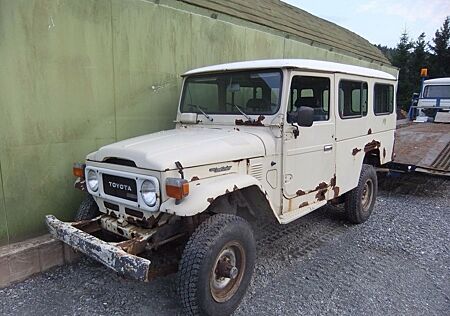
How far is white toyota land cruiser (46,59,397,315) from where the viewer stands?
9.03 feet

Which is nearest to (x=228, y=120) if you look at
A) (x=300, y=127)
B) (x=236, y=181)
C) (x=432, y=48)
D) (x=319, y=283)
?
(x=300, y=127)

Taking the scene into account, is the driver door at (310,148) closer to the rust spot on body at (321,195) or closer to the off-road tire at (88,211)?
the rust spot on body at (321,195)

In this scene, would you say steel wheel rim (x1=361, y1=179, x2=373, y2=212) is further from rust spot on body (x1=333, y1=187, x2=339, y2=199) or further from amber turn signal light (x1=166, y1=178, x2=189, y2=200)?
amber turn signal light (x1=166, y1=178, x2=189, y2=200)

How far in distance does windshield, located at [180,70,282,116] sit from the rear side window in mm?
2257

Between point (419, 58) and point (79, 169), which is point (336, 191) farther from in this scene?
point (419, 58)

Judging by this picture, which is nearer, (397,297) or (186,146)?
(186,146)

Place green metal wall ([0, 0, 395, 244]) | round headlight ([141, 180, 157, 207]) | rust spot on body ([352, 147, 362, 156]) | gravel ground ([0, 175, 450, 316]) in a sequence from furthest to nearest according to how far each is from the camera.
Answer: rust spot on body ([352, 147, 362, 156]), green metal wall ([0, 0, 395, 244]), gravel ground ([0, 175, 450, 316]), round headlight ([141, 180, 157, 207])

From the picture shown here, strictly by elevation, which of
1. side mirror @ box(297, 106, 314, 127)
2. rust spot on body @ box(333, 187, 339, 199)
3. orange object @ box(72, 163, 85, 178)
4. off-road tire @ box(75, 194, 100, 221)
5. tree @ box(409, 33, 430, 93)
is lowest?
rust spot on body @ box(333, 187, 339, 199)

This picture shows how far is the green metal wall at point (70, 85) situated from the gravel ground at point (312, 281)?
2.84 feet

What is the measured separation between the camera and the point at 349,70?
14.8ft

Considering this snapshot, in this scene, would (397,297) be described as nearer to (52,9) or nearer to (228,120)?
(228,120)

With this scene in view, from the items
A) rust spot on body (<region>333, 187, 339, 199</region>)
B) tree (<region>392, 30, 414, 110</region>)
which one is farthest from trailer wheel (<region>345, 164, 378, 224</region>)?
tree (<region>392, 30, 414, 110</region>)

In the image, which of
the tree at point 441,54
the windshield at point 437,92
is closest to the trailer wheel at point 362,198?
the windshield at point 437,92

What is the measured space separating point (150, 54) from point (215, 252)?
3.10 metres
